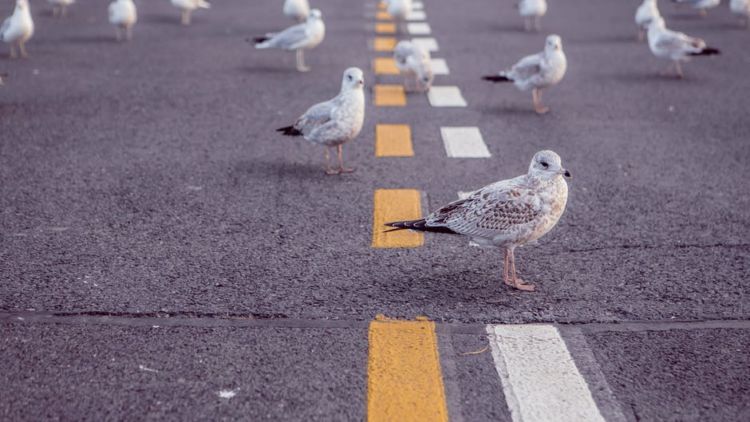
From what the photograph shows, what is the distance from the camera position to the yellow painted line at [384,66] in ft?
34.3

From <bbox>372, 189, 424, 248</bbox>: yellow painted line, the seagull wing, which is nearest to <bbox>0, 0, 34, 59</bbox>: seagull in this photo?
<bbox>372, 189, 424, 248</bbox>: yellow painted line

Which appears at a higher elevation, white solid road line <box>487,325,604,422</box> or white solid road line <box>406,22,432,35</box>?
white solid road line <box>487,325,604,422</box>

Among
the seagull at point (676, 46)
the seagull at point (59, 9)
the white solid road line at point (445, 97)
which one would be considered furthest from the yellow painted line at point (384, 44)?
the seagull at point (59, 9)

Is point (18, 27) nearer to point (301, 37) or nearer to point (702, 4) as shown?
point (301, 37)

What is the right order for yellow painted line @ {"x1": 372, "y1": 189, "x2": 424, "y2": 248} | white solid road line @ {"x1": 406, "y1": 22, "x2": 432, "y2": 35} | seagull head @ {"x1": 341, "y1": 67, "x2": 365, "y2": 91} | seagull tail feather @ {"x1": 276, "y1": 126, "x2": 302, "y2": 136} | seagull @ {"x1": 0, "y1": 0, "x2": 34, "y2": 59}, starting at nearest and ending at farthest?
yellow painted line @ {"x1": 372, "y1": 189, "x2": 424, "y2": 248}
seagull head @ {"x1": 341, "y1": 67, "x2": 365, "y2": 91}
seagull tail feather @ {"x1": 276, "y1": 126, "x2": 302, "y2": 136}
seagull @ {"x1": 0, "y1": 0, "x2": 34, "y2": 59}
white solid road line @ {"x1": 406, "y1": 22, "x2": 432, "y2": 35}

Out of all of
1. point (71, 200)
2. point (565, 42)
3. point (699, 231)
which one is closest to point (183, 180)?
point (71, 200)

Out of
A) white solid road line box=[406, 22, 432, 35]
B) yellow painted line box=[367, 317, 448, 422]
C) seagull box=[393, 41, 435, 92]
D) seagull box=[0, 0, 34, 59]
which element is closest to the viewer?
yellow painted line box=[367, 317, 448, 422]

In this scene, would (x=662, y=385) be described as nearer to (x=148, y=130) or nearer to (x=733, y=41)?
(x=148, y=130)

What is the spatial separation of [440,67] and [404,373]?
7443 mm

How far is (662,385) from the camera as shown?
138 inches

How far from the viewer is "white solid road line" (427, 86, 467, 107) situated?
8.80 m

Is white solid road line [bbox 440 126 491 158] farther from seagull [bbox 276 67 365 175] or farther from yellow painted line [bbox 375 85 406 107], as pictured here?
yellow painted line [bbox 375 85 406 107]

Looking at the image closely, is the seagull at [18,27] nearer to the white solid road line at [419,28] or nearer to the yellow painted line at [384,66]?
the yellow painted line at [384,66]

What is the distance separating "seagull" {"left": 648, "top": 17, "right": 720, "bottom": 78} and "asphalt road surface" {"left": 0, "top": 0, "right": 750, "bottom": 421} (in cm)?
29
